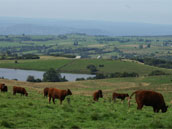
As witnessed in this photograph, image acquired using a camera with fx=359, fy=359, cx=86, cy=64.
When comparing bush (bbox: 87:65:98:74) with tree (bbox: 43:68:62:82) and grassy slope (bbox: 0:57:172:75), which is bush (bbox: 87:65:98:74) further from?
tree (bbox: 43:68:62:82)

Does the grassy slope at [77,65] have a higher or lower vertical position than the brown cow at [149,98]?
lower

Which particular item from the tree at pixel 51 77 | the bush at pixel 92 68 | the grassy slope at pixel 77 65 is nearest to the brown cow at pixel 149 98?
the tree at pixel 51 77

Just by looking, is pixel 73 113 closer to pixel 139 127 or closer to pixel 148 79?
pixel 139 127

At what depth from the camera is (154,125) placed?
49.9ft

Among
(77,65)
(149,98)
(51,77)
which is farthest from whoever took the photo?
(77,65)

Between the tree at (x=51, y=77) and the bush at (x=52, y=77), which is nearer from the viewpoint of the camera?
the bush at (x=52, y=77)

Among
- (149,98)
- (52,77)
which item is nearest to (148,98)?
(149,98)

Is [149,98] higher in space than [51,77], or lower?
higher

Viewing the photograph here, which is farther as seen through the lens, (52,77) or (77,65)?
(77,65)

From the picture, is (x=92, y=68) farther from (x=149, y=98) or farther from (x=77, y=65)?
(x=149, y=98)

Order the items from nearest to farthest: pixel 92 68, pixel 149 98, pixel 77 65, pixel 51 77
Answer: pixel 149 98, pixel 51 77, pixel 92 68, pixel 77 65

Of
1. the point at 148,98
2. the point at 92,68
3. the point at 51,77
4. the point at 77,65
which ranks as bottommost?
the point at 51,77

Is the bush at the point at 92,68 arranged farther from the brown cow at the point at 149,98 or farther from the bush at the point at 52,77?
the brown cow at the point at 149,98

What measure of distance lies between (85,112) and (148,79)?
5704 cm
